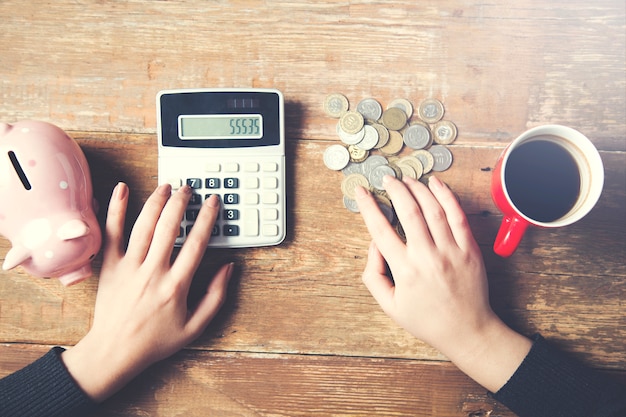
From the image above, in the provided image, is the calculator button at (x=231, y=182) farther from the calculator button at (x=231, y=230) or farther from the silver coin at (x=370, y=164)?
the silver coin at (x=370, y=164)

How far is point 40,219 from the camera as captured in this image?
51cm

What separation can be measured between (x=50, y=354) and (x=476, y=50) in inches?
26.6

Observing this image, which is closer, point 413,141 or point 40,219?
point 40,219

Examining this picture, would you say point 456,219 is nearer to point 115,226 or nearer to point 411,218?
point 411,218

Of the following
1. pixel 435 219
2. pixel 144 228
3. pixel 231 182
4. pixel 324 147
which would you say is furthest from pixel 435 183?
pixel 144 228

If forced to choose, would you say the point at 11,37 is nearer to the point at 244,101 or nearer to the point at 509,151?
the point at 244,101

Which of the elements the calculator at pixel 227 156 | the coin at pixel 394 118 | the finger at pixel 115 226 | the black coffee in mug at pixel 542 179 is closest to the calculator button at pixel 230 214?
the calculator at pixel 227 156

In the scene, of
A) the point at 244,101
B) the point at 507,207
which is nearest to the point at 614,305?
the point at 507,207

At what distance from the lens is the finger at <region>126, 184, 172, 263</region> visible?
0.57 m

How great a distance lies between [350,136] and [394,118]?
0.21ft

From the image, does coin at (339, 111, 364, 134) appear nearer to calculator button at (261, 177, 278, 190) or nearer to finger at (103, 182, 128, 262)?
calculator button at (261, 177, 278, 190)

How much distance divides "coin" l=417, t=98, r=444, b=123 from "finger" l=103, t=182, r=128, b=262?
399 millimetres

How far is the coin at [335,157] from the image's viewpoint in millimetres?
625

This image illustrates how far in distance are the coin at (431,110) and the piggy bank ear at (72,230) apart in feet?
1.44
